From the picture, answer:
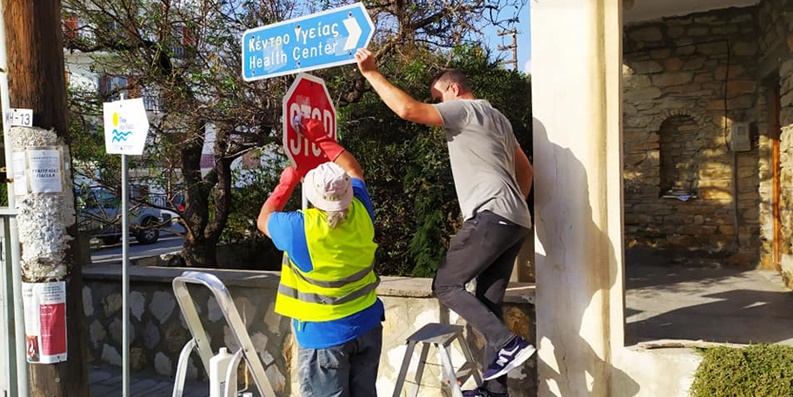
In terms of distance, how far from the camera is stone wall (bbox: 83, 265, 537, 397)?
155 inches

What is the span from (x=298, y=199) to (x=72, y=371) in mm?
3991

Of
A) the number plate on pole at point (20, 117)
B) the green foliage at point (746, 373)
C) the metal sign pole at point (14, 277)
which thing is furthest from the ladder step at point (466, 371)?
the number plate on pole at point (20, 117)

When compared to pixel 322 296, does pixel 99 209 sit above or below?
above

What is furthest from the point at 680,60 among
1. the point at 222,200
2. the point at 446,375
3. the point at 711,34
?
the point at 446,375

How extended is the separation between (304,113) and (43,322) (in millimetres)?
1885

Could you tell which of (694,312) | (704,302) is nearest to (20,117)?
(694,312)

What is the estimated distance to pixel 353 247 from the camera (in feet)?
9.25

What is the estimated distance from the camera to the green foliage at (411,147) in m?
5.87

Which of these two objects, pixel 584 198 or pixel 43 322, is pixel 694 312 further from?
pixel 43 322

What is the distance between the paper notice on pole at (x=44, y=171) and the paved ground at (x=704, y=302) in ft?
11.2

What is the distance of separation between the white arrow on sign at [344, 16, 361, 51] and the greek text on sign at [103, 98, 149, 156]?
1221 mm

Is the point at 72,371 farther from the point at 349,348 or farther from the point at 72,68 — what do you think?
the point at 72,68

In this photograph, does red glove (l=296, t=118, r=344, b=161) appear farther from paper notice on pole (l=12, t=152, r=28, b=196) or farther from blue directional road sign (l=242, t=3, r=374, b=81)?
paper notice on pole (l=12, t=152, r=28, b=196)

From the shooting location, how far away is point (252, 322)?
4.69m
